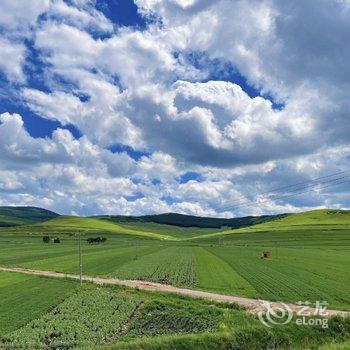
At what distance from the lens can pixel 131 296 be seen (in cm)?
6272

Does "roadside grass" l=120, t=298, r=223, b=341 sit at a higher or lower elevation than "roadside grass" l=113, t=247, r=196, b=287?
lower

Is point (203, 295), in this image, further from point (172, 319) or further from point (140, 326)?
point (140, 326)

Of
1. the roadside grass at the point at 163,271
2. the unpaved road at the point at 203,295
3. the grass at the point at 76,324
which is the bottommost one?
the grass at the point at 76,324

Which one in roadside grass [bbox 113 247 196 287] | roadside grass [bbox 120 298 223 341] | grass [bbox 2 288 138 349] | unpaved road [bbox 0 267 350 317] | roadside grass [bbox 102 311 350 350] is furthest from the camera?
roadside grass [bbox 113 247 196 287]

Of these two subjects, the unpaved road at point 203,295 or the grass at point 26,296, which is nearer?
the grass at point 26,296

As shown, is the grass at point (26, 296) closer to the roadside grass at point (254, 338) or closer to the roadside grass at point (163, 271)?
the roadside grass at point (163, 271)

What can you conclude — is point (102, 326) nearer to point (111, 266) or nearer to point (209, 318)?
point (209, 318)

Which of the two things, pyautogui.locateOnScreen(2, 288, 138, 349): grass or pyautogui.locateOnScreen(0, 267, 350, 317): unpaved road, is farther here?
pyautogui.locateOnScreen(0, 267, 350, 317): unpaved road

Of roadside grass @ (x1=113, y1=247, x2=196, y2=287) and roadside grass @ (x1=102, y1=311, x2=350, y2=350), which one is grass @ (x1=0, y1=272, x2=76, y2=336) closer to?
roadside grass @ (x1=113, y1=247, x2=196, y2=287)

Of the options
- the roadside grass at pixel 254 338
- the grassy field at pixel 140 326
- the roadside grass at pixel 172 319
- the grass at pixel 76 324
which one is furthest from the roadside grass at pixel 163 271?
the roadside grass at pixel 254 338

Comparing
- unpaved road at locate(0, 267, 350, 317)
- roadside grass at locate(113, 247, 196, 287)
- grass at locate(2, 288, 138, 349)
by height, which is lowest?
grass at locate(2, 288, 138, 349)

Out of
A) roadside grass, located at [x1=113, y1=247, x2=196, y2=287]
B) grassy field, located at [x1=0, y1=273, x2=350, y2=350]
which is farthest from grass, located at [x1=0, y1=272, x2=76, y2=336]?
roadside grass, located at [x1=113, y1=247, x2=196, y2=287]

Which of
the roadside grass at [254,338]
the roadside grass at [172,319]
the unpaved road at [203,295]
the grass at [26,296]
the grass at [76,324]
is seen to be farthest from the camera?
the unpaved road at [203,295]

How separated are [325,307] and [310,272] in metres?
34.3
